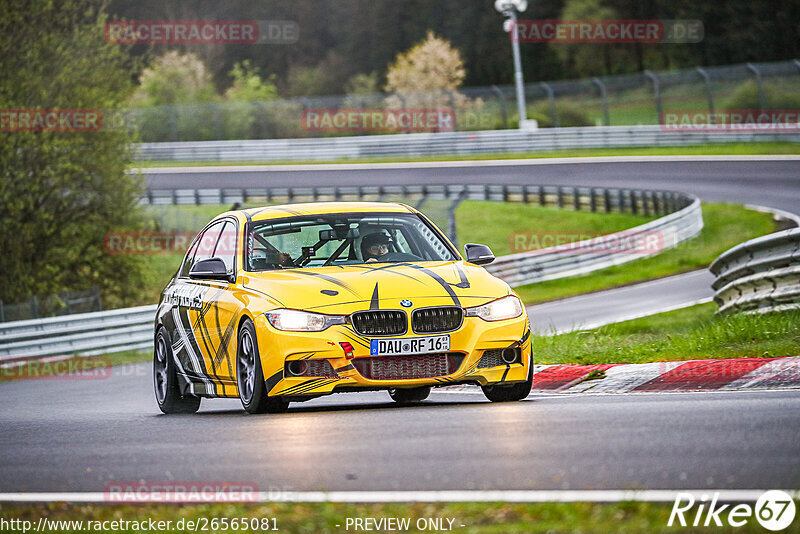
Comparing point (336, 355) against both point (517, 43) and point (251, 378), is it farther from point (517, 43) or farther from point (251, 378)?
point (517, 43)

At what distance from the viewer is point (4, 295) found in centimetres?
2995

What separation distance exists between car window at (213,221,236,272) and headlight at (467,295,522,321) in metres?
2.12

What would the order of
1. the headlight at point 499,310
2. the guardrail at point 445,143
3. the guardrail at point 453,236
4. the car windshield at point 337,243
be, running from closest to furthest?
the headlight at point 499,310
the car windshield at point 337,243
the guardrail at point 453,236
the guardrail at point 445,143

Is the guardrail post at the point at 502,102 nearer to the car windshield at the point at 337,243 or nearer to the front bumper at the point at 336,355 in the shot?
the car windshield at the point at 337,243

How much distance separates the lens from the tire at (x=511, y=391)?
10.0 meters

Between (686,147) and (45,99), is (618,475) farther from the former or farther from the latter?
(686,147)

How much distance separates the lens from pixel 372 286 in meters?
9.57

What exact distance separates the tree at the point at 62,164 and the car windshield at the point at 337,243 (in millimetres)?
19821

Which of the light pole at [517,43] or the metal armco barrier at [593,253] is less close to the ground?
the light pole at [517,43]

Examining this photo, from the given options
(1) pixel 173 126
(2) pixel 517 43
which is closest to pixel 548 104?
(2) pixel 517 43

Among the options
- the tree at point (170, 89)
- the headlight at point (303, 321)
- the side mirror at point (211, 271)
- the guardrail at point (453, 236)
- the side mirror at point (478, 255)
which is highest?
the tree at point (170, 89)

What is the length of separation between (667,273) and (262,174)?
28611 millimetres

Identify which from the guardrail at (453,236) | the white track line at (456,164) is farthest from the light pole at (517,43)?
the guardrail at (453,236)

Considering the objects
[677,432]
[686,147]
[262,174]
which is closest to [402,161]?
[262,174]
